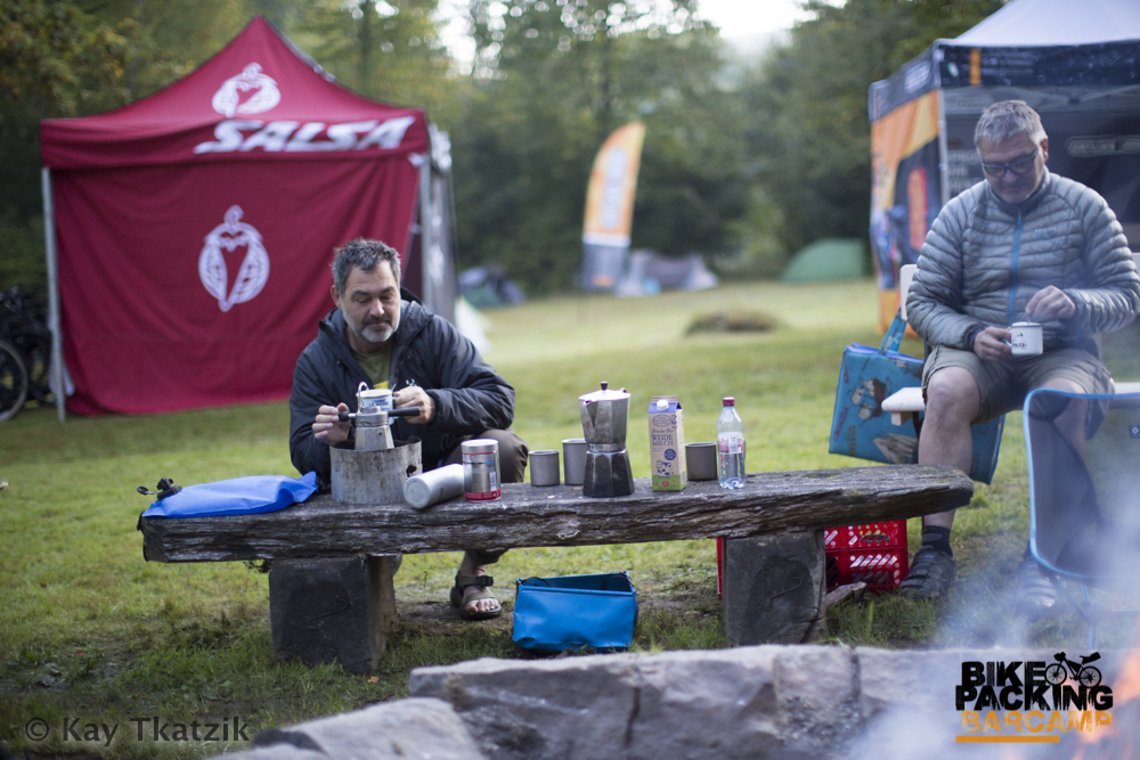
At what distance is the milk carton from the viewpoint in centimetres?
314

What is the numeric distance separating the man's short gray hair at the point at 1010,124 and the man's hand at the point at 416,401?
1.95 m

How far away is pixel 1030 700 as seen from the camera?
7.57 ft

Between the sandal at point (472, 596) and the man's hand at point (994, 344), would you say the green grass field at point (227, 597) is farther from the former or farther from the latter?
the man's hand at point (994, 344)

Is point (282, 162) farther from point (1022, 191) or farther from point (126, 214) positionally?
point (1022, 191)

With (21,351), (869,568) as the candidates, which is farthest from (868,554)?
(21,351)

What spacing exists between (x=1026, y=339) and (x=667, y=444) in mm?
1169

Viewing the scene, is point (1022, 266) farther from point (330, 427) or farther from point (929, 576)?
point (330, 427)

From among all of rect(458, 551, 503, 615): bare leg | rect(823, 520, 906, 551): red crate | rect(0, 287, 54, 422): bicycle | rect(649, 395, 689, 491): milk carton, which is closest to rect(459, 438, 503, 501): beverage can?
rect(649, 395, 689, 491): milk carton

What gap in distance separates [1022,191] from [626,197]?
15.3m

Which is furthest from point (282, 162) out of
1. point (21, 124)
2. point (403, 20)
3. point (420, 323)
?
point (403, 20)

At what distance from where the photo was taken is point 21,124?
15523 millimetres

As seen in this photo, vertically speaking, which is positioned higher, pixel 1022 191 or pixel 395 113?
pixel 395 113

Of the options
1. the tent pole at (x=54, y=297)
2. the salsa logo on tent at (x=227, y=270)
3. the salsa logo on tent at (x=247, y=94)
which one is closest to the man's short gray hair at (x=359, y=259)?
the salsa logo on tent at (x=227, y=270)

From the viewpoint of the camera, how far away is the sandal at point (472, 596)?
378 cm
